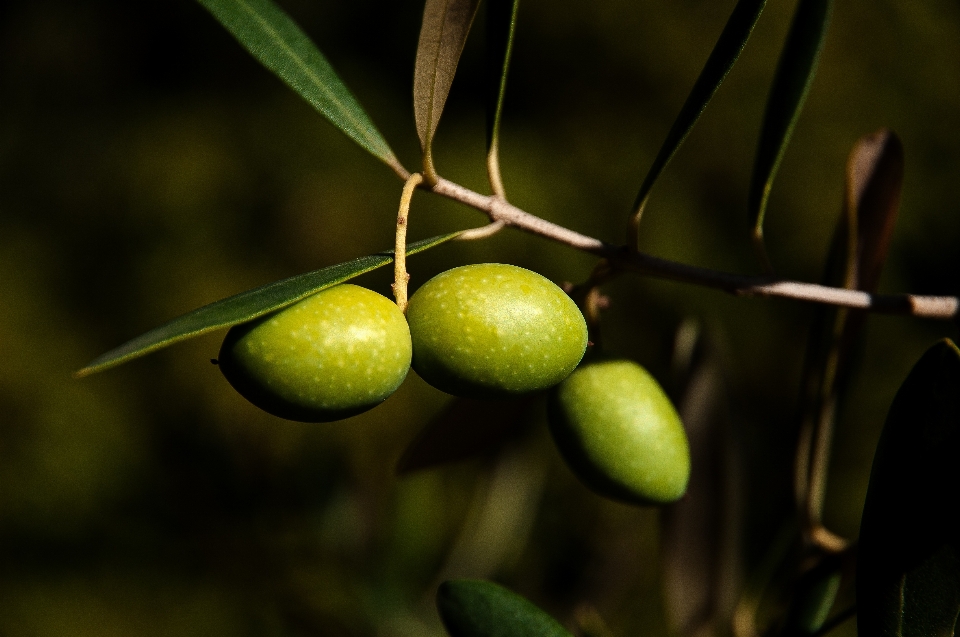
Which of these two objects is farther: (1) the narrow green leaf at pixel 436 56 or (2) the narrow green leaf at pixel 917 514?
(1) the narrow green leaf at pixel 436 56

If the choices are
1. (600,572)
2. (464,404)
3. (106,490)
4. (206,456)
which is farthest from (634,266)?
(106,490)

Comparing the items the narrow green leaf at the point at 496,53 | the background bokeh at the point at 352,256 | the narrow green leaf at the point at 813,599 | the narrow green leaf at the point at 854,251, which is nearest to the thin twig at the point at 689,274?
the narrow green leaf at the point at 496,53

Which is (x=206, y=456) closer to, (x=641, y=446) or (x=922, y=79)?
(x=641, y=446)

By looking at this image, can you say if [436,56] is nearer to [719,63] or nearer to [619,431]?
[719,63]

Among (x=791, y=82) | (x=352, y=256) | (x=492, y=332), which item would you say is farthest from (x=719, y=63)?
(x=352, y=256)

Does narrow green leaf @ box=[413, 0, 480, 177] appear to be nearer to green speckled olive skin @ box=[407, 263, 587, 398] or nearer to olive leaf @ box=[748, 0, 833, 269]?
green speckled olive skin @ box=[407, 263, 587, 398]

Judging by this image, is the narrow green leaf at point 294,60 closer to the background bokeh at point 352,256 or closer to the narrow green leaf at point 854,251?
the narrow green leaf at point 854,251

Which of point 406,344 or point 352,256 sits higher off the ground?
point 406,344
